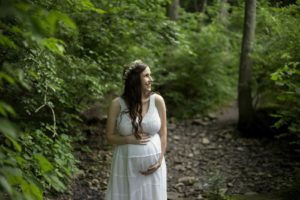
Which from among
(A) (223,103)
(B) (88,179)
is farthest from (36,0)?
(A) (223,103)

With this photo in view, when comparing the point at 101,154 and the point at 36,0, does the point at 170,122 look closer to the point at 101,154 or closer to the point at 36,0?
the point at 101,154

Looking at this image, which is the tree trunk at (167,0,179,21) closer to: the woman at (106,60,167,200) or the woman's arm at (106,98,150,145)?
the woman at (106,60,167,200)

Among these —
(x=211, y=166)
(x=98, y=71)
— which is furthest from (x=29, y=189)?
(x=211, y=166)

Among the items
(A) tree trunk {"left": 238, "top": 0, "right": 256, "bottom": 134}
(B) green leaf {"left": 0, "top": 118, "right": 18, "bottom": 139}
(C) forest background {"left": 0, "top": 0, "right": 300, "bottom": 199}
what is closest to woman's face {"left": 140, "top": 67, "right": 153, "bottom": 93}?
(C) forest background {"left": 0, "top": 0, "right": 300, "bottom": 199}

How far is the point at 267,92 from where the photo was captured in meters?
10.1

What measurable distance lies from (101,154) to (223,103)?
237 inches

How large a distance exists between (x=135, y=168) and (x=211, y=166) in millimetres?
4147

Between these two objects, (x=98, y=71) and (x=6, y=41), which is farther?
(x=98, y=71)

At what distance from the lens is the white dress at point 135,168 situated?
4.67 m

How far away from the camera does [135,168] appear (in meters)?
4.69

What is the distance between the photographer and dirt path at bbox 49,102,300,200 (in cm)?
711

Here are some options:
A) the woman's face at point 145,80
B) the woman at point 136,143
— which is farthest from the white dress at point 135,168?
the woman's face at point 145,80

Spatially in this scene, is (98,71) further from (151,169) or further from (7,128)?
(7,128)

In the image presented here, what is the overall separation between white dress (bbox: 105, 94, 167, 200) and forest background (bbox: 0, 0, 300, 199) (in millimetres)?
537
